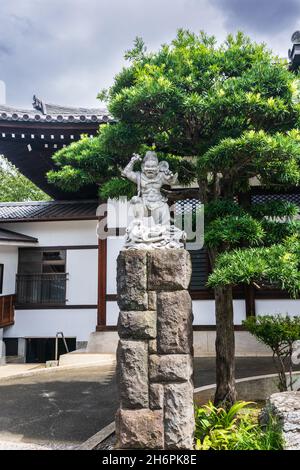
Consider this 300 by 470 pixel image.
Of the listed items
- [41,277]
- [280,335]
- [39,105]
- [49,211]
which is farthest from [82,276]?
[280,335]

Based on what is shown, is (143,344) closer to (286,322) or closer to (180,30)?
(286,322)

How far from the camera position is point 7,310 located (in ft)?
33.0

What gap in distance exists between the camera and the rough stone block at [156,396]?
351 centimetres

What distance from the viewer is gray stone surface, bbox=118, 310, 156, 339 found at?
11.8 feet

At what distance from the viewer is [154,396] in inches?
139

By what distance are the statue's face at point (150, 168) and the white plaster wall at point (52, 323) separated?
6.75 m

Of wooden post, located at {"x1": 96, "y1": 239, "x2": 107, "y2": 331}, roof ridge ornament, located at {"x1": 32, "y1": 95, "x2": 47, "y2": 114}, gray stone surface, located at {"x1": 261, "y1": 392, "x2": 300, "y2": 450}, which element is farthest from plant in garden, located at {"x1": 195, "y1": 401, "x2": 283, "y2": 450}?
roof ridge ornament, located at {"x1": 32, "y1": 95, "x2": 47, "y2": 114}

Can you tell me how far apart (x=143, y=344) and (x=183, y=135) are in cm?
298

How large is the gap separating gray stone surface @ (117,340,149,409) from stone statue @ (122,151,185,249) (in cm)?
109

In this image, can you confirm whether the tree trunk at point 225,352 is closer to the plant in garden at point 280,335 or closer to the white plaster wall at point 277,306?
the plant in garden at point 280,335

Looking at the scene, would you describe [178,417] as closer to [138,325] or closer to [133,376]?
[133,376]

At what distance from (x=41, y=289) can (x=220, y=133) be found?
7.97 m
